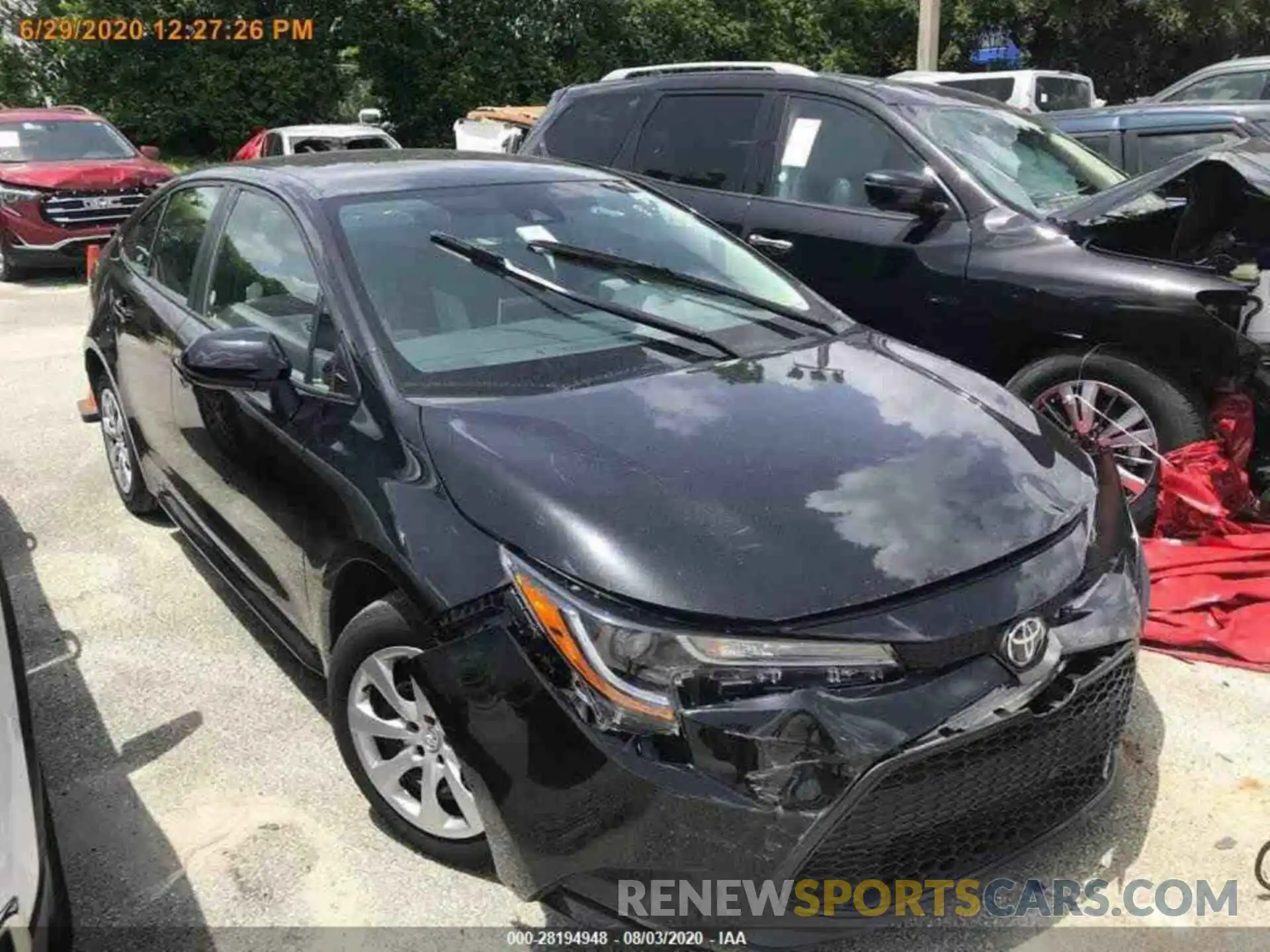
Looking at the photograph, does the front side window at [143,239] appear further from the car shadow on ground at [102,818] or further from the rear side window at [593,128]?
the rear side window at [593,128]

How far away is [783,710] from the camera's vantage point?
2.02 m

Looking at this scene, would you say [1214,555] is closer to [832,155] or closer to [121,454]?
[832,155]

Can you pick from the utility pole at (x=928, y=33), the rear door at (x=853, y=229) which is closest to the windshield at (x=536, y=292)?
the rear door at (x=853, y=229)

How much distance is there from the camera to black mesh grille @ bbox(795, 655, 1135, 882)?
2.07 meters

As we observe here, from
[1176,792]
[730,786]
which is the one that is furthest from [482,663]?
[1176,792]

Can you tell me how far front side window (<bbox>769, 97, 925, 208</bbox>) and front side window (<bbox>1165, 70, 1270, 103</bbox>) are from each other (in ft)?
22.7

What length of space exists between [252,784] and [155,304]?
6.48 ft

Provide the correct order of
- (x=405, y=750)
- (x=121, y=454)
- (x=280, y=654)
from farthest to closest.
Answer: (x=121, y=454) → (x=280, y=654) → (x=405, y=750)

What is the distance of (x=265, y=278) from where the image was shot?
3428mm

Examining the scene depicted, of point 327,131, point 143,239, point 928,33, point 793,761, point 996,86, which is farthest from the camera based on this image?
point 928,33

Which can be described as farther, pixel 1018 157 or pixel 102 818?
pixel 1018 157

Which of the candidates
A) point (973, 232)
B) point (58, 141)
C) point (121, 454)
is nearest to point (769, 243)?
point (973, 232)

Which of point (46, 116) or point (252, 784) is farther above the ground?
point (46, 116)

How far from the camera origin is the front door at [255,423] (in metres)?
3.03
